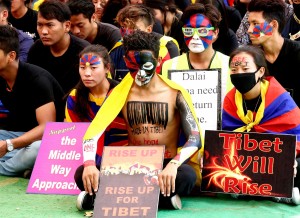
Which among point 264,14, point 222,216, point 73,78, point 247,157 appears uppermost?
point 264,14

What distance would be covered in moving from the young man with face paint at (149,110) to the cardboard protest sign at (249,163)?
0.64 feet

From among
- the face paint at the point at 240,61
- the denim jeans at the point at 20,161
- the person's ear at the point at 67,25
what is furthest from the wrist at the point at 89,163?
the person's ear at the point at 67,25

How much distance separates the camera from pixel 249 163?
6434 mm

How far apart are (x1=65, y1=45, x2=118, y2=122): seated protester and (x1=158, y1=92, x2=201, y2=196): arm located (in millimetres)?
893

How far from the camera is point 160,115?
6500 mm

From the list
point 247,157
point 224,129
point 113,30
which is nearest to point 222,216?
point 247,157

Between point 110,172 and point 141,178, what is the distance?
0.78ft

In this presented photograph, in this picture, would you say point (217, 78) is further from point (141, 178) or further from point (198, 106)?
point (141, 178)

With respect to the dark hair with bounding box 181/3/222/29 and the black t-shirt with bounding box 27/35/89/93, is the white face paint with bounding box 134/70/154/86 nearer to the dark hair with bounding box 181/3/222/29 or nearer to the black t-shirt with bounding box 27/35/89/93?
the dark hair with bounding box 181/3/222/29

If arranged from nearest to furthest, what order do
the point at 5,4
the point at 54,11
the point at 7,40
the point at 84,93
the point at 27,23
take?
1. the point at 84,93
2. the point at 7,40
3. the point at 54,11
4. the point at 5,4
5. the point at 27,23

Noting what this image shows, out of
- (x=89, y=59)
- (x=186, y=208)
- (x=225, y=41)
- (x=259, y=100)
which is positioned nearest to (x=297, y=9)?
(x=225, y=41)

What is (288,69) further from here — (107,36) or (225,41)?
(107,36)

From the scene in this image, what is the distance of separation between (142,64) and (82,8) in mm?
2495

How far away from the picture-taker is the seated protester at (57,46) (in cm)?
822
